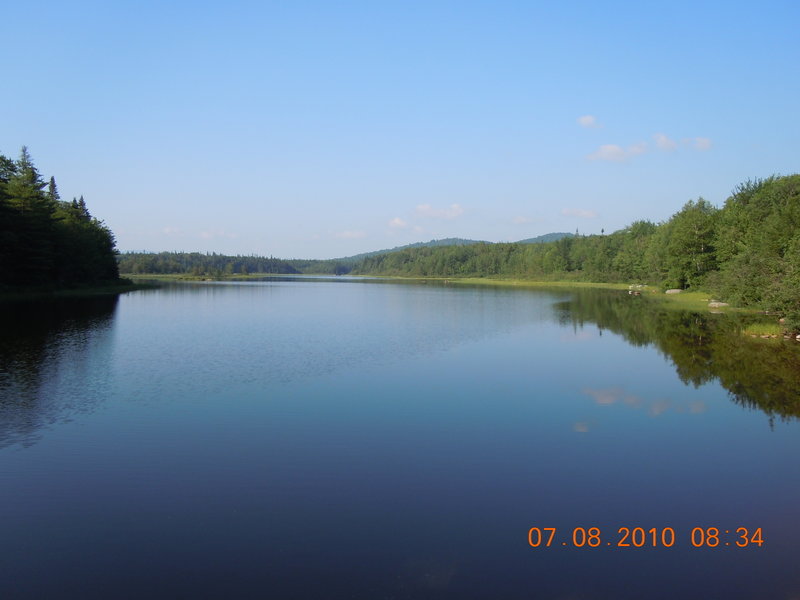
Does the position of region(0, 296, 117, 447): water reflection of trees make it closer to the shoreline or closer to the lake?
the lake

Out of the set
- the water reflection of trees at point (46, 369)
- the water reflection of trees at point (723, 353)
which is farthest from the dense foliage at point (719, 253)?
the water reflection of trees at point (46, 369)

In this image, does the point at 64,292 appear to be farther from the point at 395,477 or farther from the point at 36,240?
the point at 395,477

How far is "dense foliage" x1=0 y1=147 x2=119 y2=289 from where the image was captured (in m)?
42.0

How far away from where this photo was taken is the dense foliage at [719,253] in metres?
28.4

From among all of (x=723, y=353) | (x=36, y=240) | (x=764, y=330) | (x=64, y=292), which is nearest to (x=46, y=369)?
(x=723, y=353)

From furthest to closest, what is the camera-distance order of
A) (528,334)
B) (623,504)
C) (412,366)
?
(528,334), (412,366), (623,504)

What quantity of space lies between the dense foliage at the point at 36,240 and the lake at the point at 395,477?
92.5 ft

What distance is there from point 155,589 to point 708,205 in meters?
75.6

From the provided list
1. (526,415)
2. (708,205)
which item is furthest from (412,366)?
(708,205)

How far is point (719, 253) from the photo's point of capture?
52.3 metres

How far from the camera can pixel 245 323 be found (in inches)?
1277

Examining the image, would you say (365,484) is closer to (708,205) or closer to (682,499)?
(682,499)

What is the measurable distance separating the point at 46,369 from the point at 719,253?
180 feet
